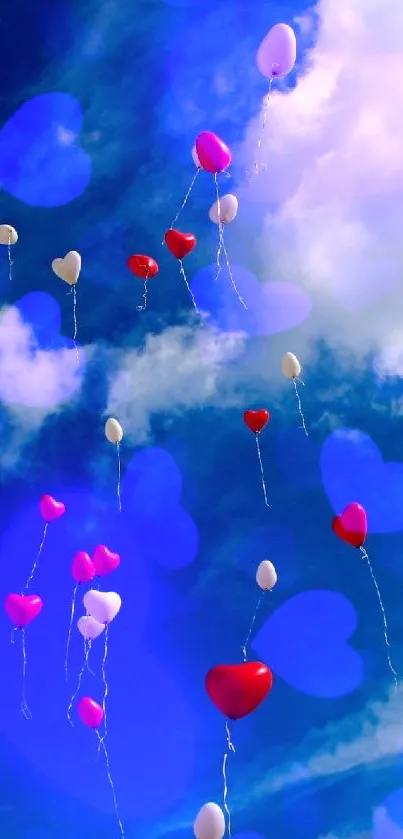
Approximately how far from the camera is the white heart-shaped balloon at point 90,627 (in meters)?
5.51

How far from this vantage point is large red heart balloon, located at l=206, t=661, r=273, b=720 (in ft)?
14.1

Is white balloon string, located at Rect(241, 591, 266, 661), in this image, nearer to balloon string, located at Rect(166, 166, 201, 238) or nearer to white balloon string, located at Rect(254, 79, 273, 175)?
balloon string, located at Rect(166, 166, 201, 238)

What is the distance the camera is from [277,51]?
17.2 ft

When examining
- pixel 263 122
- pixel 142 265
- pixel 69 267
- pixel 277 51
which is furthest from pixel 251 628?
pixel 277 51

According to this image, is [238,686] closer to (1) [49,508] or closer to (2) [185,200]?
(1) [49,508]

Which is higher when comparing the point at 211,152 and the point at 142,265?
the point at 211,152

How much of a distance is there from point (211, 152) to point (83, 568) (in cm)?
258

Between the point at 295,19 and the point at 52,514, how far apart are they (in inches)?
144

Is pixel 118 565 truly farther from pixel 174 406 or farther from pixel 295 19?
pixel 295 19

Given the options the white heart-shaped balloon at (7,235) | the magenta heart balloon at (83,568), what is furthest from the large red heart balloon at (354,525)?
the white heart-shaped balloon at (7,235)

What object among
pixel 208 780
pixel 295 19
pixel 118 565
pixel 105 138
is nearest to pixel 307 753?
pixel 208 780

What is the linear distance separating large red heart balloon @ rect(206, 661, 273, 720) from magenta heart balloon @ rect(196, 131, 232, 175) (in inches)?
111

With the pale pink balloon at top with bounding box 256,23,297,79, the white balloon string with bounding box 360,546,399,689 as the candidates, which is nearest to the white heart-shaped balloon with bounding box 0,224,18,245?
the pale pink balloon at top with bounding box 256,23,297,79

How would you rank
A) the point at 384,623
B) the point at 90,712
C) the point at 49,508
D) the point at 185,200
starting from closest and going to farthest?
the point at 90,712 → the point at 49,508 → the point at 384,623 → the point at 185,200
